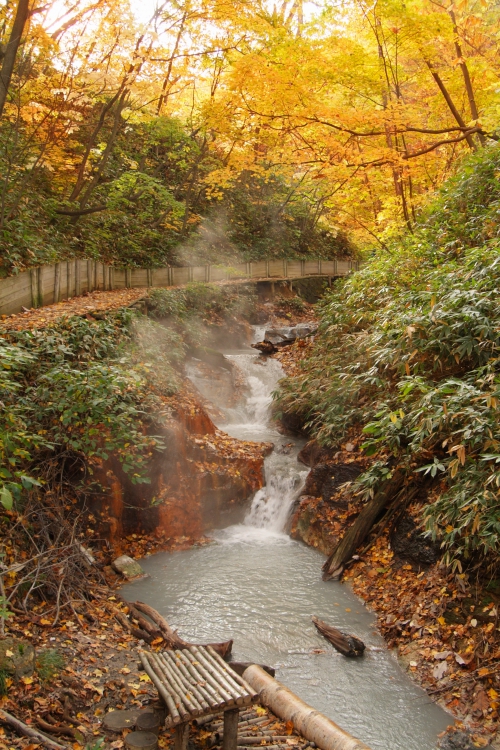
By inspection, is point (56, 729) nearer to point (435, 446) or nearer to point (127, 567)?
point (127, 567)

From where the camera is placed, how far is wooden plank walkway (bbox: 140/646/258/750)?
4039mm

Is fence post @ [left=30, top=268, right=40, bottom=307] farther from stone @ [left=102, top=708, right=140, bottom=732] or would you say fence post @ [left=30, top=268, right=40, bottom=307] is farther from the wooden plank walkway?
stone @ [left=102, top=708, right=140, bottom=732]

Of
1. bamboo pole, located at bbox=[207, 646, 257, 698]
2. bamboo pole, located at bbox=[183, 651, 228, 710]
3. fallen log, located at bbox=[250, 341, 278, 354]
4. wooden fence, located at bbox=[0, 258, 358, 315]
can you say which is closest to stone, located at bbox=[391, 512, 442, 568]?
bamboo pole, located at bbox=[207, 646, 257, 698]

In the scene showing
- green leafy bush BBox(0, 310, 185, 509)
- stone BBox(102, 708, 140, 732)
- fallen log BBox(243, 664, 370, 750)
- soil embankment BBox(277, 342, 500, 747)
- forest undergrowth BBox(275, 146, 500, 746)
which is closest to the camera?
stone BBox(102, 708, 140, 732)

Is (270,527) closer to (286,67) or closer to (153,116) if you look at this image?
(286,67)

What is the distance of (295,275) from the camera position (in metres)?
27.3

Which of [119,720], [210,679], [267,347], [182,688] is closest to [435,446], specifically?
[210,679]

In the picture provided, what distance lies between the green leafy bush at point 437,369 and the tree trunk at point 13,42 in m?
7.83

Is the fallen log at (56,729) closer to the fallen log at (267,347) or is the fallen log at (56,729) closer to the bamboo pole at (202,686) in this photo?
the bamboo pole at (202,686)

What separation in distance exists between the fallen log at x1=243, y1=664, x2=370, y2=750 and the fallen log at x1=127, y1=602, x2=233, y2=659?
1.55 ft

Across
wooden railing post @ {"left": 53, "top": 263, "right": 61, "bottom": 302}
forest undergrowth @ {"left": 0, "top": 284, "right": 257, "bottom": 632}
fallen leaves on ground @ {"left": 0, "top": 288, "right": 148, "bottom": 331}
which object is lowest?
forest undergrowth @ {"left": 0, "top": 284, "right": 257, "bottom": 632}

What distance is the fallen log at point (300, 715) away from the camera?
15.1 feet

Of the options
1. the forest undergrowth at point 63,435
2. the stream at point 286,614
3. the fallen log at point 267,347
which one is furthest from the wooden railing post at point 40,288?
the fallen log at point 267,347

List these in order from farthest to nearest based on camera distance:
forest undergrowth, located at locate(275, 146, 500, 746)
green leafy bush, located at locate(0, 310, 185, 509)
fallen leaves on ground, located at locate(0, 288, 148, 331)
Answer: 1. fallen leaves on ground, located at locate(0, 288, 148, 331)
2. green leafy bush, located at locate(0, 310, 185, 509)
3. forest undergrowth, located at locate(275, 146, 500, 746)
